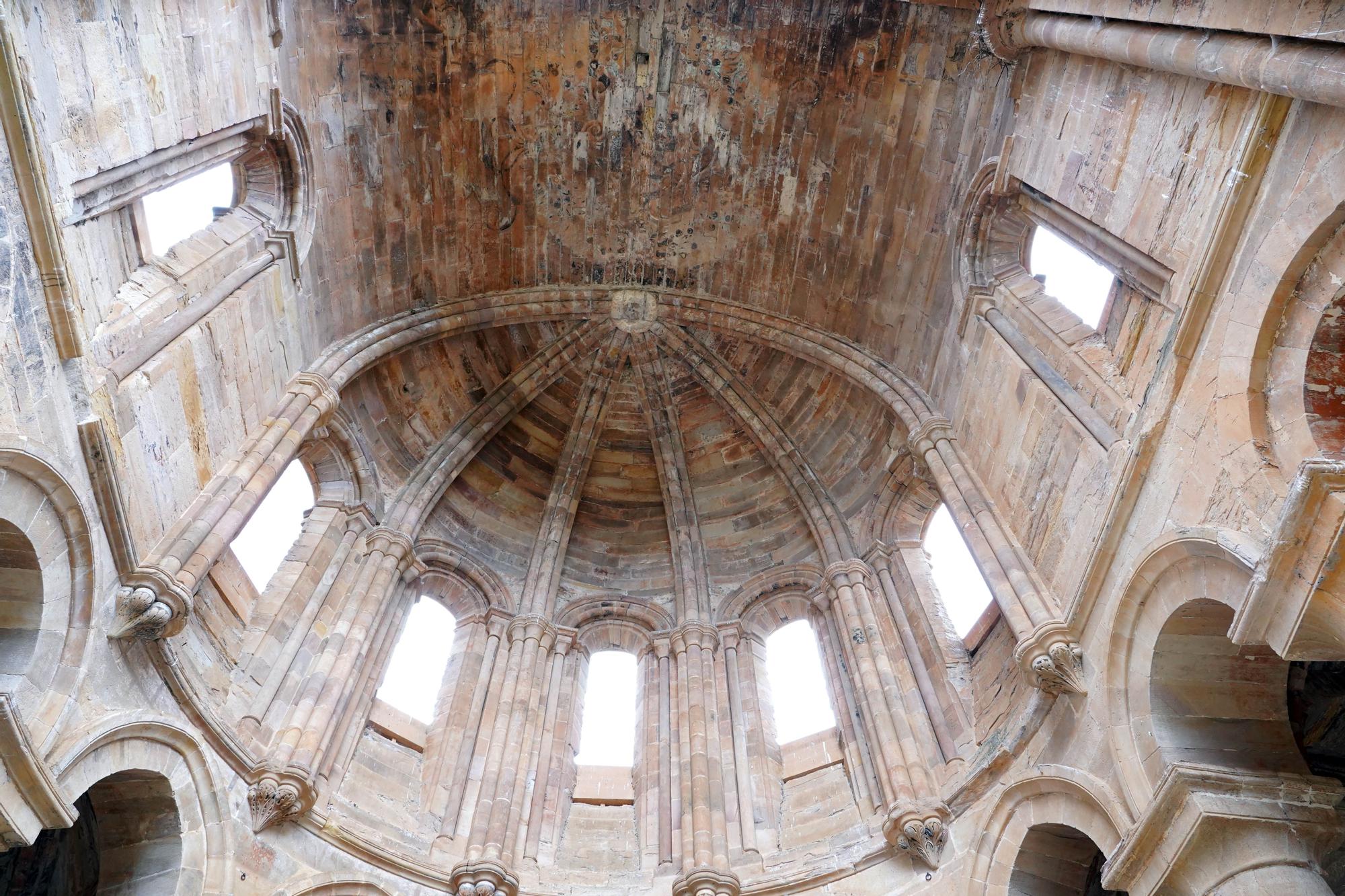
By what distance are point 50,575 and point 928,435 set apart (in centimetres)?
885

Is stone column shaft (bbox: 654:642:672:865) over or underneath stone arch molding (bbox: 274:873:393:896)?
over

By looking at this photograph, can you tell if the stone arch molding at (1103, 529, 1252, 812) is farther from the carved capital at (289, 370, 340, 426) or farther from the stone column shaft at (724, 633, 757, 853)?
the carved capital at (289, 370, 340, 426)

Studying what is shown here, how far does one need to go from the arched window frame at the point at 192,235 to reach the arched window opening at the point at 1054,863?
841 centimetres

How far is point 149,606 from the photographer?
8258 millimetres

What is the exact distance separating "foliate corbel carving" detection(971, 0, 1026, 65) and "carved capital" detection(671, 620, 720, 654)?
7508mm

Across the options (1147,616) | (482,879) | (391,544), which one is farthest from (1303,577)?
(391,544)

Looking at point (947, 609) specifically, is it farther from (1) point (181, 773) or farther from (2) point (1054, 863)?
(1) point (181, 773)

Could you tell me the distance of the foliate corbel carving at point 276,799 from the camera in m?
9.10

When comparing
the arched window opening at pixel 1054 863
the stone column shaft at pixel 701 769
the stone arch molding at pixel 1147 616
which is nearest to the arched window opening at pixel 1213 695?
the stone arch molding at pixel 1147 616

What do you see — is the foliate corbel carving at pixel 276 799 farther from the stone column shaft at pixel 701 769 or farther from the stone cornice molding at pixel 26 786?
the stone column shaft at pixel 701 769

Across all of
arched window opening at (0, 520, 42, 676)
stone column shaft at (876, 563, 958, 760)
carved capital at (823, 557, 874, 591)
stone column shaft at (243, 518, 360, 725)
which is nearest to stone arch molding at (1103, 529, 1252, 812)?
stone column shaft at (876, 563, 958, 760)

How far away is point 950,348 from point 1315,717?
18.2 feet

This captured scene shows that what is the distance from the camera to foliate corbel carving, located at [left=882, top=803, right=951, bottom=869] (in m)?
9.39

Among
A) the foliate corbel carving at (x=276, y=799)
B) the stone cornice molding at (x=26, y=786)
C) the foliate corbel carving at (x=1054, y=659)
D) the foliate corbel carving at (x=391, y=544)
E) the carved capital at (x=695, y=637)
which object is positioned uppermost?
the foliate corbel carving at (x=391, y=544)
